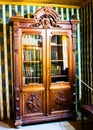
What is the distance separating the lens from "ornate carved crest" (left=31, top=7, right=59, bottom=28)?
3951 mm

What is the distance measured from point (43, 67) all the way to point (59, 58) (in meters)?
0.40

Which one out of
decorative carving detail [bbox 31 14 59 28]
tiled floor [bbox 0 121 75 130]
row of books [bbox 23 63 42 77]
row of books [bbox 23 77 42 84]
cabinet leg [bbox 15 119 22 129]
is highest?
decorative carving detail [bbox 31 14 59 28]

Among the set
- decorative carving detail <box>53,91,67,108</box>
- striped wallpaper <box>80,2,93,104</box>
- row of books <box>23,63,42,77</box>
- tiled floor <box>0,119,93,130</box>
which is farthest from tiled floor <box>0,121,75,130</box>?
row of books <box>23,63,42,77</box>

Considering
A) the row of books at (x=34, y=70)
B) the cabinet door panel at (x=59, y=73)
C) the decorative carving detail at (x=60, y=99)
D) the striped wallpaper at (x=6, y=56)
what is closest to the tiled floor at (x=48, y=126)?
the cabinet door panel at (x=59, y=73)

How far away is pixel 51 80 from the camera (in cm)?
414

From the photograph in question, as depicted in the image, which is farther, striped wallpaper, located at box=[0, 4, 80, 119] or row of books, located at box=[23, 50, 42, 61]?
striped wallpaper, located at box=[0, 4, 80, 119]

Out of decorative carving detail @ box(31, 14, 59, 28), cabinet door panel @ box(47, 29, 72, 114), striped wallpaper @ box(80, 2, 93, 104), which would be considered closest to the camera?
decorative carving detail @ box(31, 14, 59, 28)

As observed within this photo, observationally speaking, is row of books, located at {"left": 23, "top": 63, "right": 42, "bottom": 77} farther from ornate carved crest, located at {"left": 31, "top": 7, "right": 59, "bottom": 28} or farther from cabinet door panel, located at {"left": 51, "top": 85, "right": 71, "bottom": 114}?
ornate carved crest, located at {"left": 31, "top": 7, "right": 59, "bottom": 28}

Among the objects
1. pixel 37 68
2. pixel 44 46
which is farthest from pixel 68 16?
pixel 37 68

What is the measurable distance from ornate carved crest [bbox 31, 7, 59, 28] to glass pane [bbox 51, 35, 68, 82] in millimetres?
298

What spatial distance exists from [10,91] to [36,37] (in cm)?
132

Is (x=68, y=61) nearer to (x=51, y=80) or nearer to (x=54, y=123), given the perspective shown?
(x=51, y=80)

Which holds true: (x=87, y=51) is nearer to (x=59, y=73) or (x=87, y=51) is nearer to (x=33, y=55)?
(x=59, y=73)

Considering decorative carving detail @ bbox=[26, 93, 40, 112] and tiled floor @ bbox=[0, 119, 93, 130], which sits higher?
decorative carving detail @ bbox=[26, 93, 40, 112]
